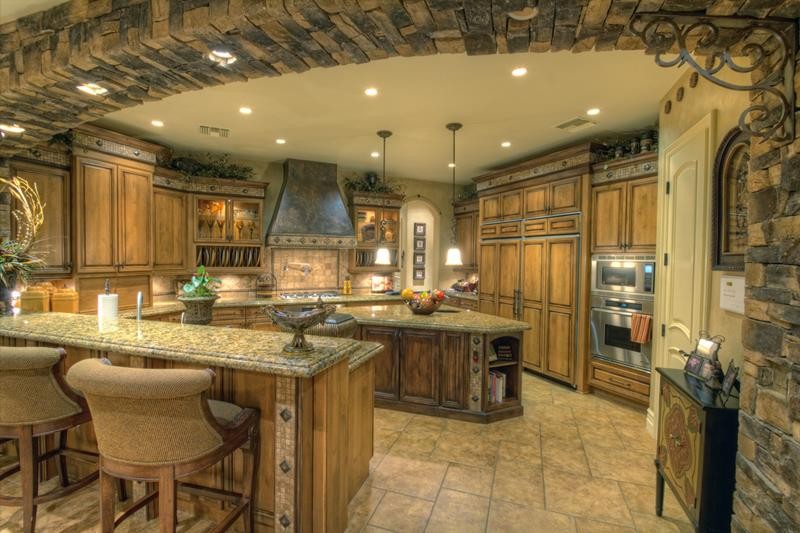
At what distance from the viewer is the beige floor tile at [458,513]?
7.08 ft

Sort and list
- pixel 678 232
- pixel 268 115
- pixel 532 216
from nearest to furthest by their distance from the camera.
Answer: pixel 678 232, pixel 268 115, pixel 532 216

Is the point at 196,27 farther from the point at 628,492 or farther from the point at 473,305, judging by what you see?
the point at 473,305

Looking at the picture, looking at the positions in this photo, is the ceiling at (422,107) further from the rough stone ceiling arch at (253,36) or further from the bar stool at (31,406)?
the bar stool at (31,406)

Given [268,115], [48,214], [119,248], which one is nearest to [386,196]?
[268,115]

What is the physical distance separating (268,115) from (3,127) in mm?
1957

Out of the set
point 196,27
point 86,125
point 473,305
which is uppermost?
point 86,125

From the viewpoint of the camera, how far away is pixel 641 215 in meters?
3.85

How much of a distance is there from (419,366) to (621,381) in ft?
7.12

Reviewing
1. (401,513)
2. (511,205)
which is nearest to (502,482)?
(401,513)

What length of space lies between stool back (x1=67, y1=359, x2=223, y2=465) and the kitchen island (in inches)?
10.4

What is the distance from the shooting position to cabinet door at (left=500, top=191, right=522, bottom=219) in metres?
5.22

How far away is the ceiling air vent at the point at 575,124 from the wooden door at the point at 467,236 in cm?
283

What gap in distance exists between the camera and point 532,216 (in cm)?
502

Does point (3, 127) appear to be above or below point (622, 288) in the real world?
above
